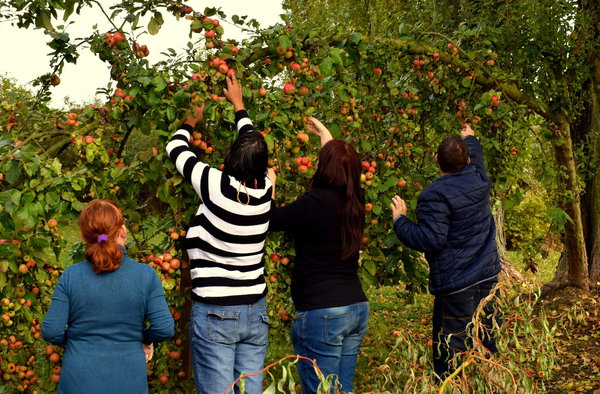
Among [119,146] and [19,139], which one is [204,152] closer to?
[119,146]

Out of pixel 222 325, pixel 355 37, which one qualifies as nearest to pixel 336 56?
pixel 355 37

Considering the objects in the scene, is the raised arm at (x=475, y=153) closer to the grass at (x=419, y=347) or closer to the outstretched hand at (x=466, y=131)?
the outstretched hand at (x=466, y=131)

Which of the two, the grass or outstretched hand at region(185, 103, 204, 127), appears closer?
the grass

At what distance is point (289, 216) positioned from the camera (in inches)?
114

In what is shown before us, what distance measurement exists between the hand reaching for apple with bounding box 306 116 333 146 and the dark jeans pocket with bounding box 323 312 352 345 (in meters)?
1.05

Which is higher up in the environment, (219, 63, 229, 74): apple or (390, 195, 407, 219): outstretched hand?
(219, 63, 229, 74): apple

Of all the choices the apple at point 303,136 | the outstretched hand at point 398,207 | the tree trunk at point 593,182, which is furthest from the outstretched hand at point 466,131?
the tree trunk at point 593,182

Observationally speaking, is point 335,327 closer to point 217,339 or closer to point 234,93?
point 217,339

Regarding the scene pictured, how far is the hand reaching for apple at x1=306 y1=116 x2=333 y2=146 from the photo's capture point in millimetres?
3494

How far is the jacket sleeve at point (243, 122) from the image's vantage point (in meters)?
3.02

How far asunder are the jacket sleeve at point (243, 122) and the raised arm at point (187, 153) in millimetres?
188

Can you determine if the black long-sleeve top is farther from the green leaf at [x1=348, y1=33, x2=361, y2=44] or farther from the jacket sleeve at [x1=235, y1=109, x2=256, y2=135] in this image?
the green leaf at [x1=348, y1=33, x2=361, y2=44]

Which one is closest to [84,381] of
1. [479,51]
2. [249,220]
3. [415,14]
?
[249,220]

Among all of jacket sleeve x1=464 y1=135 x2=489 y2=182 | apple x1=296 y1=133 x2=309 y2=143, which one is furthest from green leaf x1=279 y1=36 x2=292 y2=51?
jacket sleeve x1=464 y1=135 x2=489 y2=182
